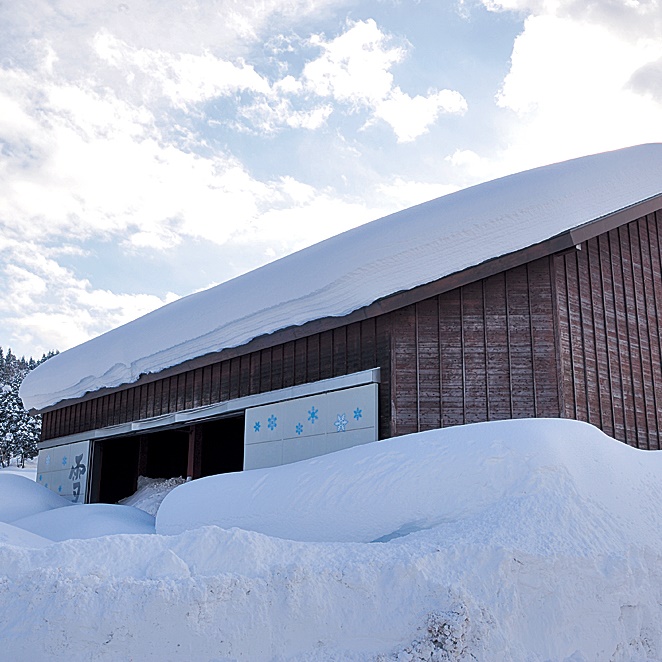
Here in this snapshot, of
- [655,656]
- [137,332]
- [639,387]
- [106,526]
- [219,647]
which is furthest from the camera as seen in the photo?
[137,332]

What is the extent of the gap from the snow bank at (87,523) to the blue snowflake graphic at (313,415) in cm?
243

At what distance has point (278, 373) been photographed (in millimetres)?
10375

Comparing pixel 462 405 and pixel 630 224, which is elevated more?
pixel 630 224

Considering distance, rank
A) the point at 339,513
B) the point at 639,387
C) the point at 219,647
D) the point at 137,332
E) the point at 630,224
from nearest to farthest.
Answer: the point at 219,647 < the point at 339,513 < the point at 639,387 < the point at 630,224 < the point at 137,332

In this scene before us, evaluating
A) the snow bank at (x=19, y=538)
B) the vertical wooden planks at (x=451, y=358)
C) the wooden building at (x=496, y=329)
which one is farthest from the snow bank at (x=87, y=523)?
the vertical wooden planks at (x=451, y=358)

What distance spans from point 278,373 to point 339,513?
5135mm

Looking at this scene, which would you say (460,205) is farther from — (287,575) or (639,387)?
(287,575)

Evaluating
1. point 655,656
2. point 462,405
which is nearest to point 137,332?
point 462,405

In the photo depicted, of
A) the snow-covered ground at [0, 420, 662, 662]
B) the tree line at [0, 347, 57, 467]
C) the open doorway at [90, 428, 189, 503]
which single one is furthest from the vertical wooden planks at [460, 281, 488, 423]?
the tree line at [0, 347, 57, 467]

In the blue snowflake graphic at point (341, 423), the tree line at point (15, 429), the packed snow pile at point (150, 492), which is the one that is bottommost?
the packed snow pile at point (150, 492)

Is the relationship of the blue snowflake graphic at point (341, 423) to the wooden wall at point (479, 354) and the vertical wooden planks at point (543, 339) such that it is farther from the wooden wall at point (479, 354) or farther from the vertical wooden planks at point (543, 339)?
the vertical wooden planks at point (543, 339)

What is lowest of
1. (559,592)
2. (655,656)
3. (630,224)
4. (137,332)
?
(655,656)

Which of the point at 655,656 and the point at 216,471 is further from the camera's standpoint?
the point at 216,471

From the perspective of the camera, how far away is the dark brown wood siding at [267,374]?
922 centimetres
